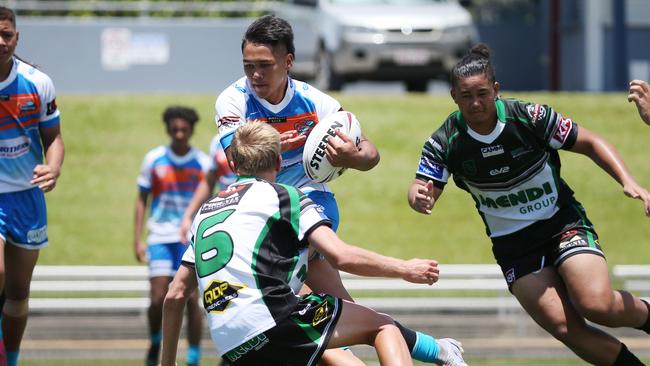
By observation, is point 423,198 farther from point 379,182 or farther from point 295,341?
point 379,182

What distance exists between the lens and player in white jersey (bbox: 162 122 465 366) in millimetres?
4801

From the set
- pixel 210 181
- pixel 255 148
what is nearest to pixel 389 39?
pixel 210 181

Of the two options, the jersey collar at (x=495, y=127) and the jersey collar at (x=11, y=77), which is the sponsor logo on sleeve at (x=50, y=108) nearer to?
the jersey collar at (x=11, y=77)

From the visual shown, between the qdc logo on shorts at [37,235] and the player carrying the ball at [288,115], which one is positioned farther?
the qdc logo on shorts at [37,235]

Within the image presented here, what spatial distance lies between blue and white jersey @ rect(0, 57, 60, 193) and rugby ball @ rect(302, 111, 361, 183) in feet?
6.72

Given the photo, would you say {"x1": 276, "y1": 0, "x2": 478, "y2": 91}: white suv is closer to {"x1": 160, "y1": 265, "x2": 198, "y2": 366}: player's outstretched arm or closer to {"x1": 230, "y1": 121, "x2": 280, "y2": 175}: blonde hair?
{"x1": 160, "y1": 265, "x2": 198, "y2": 366}: player's outstretched arm

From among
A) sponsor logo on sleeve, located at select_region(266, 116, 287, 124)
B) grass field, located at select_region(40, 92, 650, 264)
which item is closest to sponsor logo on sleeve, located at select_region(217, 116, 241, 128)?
sponsor logo on sleeve, located at select_region(266, 116, 287, 124)

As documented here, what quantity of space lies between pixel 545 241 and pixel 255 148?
203 cm

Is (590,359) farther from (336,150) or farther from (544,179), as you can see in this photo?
(336,150)

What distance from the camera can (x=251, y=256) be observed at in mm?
4797

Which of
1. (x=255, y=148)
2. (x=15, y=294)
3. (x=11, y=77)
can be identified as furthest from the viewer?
(x=15, y=294)

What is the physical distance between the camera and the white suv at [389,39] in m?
16.7

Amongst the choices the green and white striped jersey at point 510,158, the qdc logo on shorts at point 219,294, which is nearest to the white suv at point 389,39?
the green and white striped jersey at point 510,158

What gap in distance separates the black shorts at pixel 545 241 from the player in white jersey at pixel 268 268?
1368mm
